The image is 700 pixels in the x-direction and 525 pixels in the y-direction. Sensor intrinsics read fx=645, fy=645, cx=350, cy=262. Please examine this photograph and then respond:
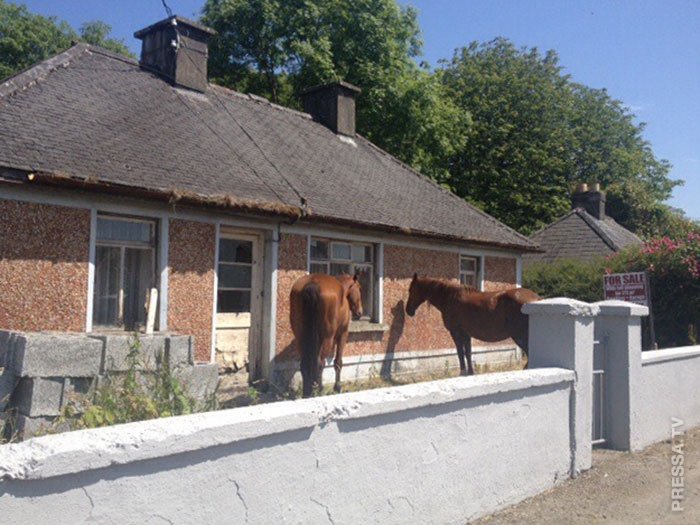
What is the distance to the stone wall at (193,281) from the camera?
30.6 feet

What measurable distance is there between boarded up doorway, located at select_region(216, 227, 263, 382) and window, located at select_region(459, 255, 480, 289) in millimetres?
6167

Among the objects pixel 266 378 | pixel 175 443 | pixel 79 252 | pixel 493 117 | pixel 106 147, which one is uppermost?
pixel 493 117

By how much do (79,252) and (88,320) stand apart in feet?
2.92

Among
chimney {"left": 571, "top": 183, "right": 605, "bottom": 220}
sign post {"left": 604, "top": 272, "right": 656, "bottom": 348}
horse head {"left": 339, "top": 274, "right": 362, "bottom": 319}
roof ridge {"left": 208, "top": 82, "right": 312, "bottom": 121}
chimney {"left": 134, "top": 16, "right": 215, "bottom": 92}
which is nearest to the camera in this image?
sign post {"left": 604, "top": 272, "right": 656, "bottom": 348}

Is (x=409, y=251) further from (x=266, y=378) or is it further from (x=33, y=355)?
(x=33, y=355)

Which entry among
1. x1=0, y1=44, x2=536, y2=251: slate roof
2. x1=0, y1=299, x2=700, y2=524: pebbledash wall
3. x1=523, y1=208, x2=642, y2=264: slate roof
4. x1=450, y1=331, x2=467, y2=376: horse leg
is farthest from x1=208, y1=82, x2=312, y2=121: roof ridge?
x1=523, y1=208, x2=642, y2=264: slate roof

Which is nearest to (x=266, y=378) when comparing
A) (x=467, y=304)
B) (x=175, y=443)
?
(x=467, y=304)

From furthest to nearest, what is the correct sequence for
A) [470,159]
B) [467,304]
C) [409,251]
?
[470,159] → [409,251] → [467,304]

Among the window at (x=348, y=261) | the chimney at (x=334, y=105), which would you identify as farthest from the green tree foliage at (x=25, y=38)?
the window at (x=348, y=261)

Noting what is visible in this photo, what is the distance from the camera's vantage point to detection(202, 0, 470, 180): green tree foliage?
2459 cm

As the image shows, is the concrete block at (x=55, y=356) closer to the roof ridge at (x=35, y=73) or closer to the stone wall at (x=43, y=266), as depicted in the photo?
the stone wall at (x=43, y=266)

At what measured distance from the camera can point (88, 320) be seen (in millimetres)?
8398

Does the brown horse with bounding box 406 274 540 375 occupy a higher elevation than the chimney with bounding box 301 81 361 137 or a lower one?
lower

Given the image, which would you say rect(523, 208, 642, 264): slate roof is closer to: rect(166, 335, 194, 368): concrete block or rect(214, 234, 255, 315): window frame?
rect(214, 234, 255, 315): window frame
